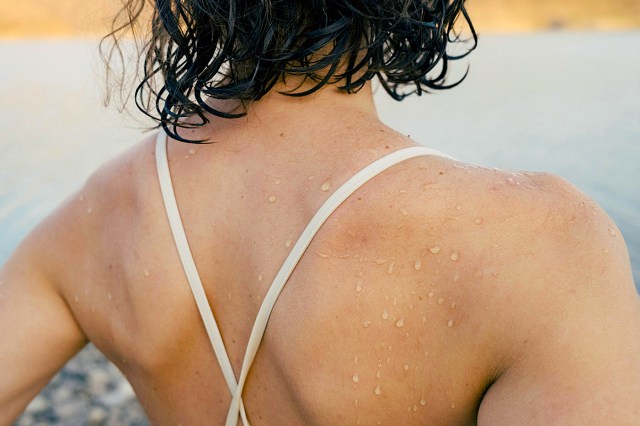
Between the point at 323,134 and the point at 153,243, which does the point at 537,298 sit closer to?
the point at 323,134

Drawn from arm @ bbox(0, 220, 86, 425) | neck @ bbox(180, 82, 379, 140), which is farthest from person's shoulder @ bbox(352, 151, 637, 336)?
arm @ bbox(0, 220, 86, 425)

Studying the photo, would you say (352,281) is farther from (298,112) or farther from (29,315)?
(29,315)

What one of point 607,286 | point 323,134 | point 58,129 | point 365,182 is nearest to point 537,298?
point 607,286

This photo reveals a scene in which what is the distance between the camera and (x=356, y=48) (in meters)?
1.08

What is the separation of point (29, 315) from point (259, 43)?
0.67 metres

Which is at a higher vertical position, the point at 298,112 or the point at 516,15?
the point at 298,112

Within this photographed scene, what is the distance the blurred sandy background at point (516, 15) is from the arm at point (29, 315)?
11.1 metres

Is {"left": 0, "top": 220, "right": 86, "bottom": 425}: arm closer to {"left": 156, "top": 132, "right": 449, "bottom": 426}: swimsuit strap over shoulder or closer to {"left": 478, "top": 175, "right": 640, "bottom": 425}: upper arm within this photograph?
{"left": 156, "top": 132, "right": 449, "bottom": 426}: swimsuit strap over shoulder

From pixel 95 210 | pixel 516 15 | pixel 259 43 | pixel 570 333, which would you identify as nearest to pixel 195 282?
pixel 95 210

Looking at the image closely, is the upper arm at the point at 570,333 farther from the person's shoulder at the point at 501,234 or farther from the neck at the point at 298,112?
the neck at the point at 298,112

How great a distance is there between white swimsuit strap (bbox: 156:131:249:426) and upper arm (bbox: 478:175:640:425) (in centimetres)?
42

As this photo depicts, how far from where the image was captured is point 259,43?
1041mm

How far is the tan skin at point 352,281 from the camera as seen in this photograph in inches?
29.8

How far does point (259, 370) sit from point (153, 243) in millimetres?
260
